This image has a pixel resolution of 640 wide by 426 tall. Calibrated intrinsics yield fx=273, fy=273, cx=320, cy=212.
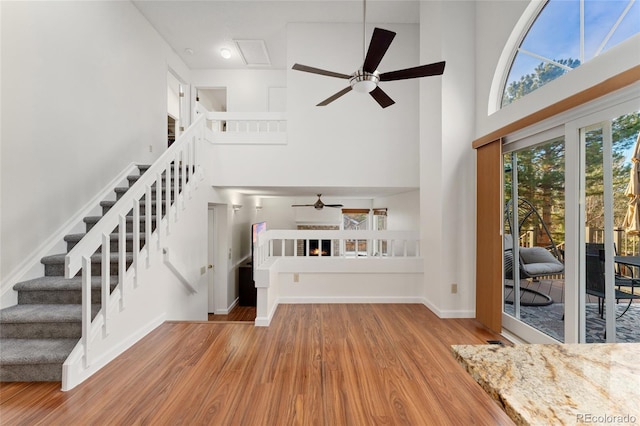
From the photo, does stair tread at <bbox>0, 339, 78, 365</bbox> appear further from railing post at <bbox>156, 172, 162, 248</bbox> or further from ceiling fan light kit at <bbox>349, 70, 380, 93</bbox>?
ceiling fan light kit at <bbox>349, 70, 380, 93</bbox>

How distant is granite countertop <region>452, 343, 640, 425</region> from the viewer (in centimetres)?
64

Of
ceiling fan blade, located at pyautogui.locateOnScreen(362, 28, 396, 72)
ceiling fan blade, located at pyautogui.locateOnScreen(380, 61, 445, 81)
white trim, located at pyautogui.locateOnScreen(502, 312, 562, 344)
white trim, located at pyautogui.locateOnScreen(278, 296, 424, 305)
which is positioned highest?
ceiling fan blade, located at pyautogui.locateOnScreen(362, 28, 396, 72)

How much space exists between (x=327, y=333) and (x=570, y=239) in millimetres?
2326

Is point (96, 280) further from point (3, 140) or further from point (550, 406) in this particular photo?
point (550, 406)

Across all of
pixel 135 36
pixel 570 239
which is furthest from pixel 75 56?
pixel 570 239

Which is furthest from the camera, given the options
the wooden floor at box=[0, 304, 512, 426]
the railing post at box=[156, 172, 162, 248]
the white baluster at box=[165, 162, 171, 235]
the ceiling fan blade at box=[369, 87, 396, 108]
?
the white baluster at box=[165, 162, 171, 235]

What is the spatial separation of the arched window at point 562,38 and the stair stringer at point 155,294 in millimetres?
4005

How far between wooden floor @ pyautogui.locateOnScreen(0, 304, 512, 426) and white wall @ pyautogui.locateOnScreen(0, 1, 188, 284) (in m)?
1.47

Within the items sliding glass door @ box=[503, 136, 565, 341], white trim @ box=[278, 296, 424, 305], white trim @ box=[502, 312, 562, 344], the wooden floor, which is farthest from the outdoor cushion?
white trim @ box=[278, 296, 424, 305]

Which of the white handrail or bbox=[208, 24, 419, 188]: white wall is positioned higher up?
bbox=[208, 24, 419, 188]: white wall

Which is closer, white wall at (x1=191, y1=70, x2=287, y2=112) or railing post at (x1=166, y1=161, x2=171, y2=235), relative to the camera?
railing post at (x1=166, y1=161, x2=171, y2=235)

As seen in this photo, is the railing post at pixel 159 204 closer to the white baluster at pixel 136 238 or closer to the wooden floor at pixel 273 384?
the white baluster at pixel 136 238

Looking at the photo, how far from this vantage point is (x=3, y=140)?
2430mm

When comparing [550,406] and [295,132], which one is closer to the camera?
[550,406]
